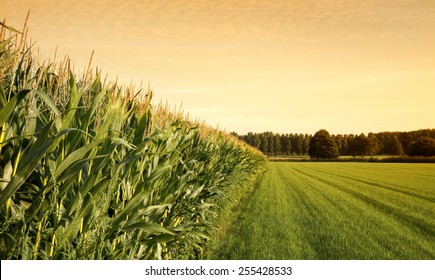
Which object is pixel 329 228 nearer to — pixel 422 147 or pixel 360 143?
pixel 422 147

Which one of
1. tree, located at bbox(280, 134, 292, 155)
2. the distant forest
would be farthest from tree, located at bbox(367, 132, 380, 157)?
tree, located at bbox(280, 134, 292, 155)

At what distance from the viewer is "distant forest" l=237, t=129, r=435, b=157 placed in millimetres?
53850

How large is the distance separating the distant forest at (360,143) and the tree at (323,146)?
237 mm

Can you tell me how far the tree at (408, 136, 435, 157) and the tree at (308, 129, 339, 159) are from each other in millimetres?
40126

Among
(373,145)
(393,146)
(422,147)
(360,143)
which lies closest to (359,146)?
(360,143)

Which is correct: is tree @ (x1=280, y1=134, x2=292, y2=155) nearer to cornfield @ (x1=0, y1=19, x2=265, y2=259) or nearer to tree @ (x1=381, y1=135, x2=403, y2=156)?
tree @ (x1=381, y1=135, x2=403, y2=156)

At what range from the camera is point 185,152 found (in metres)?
A: 5.80

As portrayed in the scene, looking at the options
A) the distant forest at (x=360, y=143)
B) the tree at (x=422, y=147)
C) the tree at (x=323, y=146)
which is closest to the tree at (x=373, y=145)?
the distant forest at (x=360, y=143)

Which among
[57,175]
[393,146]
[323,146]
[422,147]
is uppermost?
[323,146]

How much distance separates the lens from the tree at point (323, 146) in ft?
322

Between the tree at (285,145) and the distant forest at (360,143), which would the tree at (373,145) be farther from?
the tree at (285,145)

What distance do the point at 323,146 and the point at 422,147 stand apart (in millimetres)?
43985

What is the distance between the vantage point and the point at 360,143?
86.5m

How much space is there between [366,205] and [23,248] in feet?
44.5
